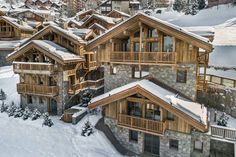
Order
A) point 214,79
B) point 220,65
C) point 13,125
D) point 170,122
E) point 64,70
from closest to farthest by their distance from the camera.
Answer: point 170,122 → point 13,125 → point 64,70 → point 214,79 → point 220,65

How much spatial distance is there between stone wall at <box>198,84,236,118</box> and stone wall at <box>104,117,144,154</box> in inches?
377

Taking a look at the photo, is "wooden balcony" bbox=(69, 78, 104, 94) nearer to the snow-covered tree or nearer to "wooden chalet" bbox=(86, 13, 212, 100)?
"wooden chalet" bbox=(86, 13, 212, 100)

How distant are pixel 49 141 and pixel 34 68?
8.80 m

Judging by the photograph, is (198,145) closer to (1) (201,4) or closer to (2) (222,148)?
(2) (222,148)

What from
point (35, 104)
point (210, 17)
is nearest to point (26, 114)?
point (35, 104)

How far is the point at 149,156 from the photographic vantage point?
20062 mm

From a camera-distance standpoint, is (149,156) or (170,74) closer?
(149,156)

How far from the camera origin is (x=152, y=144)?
20.4 m

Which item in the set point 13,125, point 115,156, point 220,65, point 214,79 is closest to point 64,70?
point 13,125

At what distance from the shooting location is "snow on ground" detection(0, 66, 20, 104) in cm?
3034

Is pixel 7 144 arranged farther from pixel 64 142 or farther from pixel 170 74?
pixel 170 74

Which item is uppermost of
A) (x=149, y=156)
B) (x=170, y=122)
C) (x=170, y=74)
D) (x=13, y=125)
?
(x=170, y=74)

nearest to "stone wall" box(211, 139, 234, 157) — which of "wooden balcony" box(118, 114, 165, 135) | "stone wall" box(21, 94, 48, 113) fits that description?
"wooden balcony" box(118, 114, 165, 135)

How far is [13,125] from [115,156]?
36.0 feet
